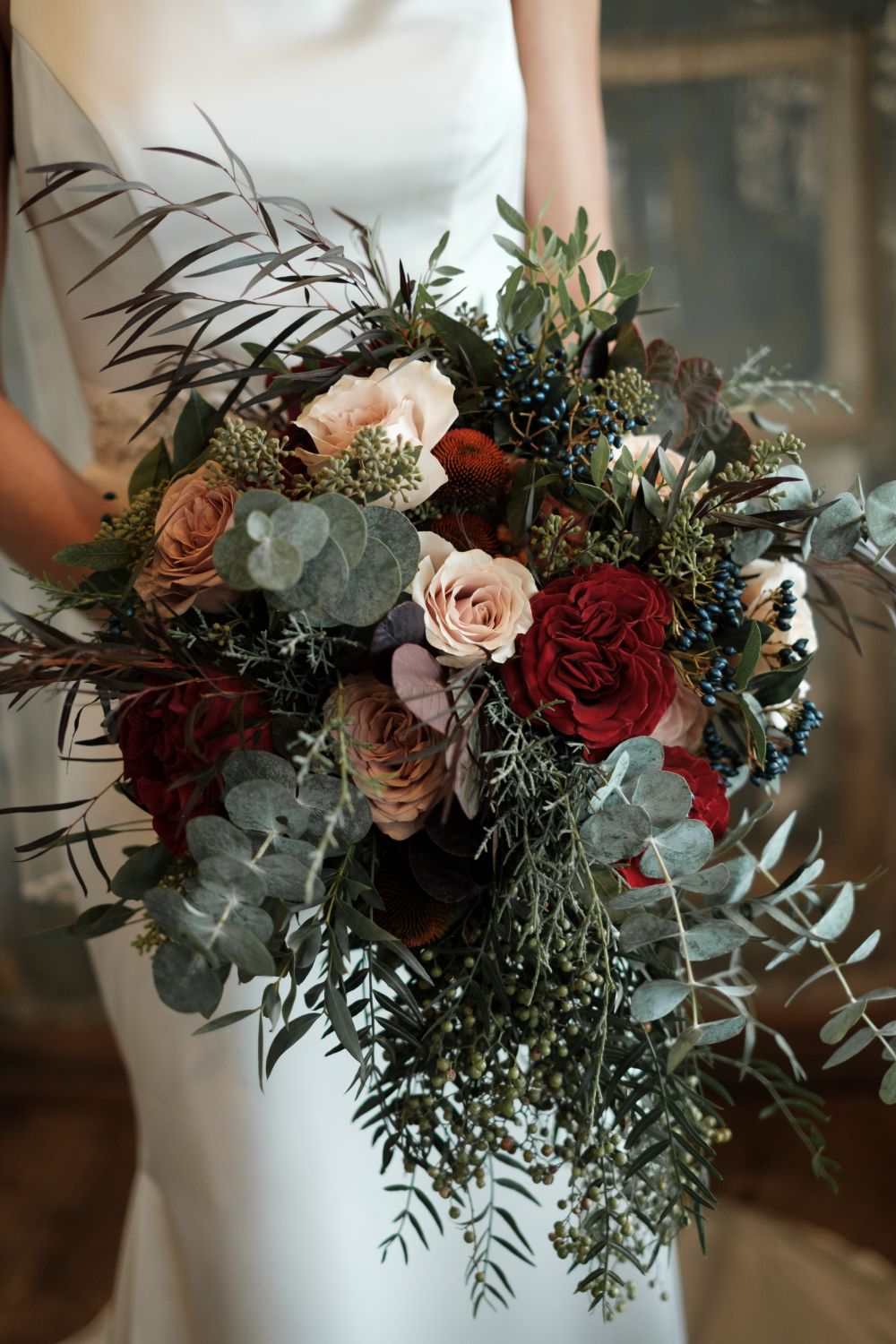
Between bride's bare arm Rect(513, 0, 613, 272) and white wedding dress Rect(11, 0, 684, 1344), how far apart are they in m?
0.07

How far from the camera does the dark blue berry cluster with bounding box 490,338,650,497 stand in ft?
2.06

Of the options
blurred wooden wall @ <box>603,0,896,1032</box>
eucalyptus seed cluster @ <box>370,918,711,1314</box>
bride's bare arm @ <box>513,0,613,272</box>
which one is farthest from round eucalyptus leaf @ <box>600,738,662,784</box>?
blurred wooden wall @ <box>603,0,896,1032</box>

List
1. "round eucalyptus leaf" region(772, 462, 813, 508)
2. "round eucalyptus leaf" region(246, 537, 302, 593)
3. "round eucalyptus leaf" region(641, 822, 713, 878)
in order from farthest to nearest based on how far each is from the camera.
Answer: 1. "round eucalyptus leaf" region(772, 462, 813, 508)
2. "round eucalyptus leaf" region(641, 822, 713, 878)
3. "round eucalyptus leaf" region(246, 537, 302, 593)

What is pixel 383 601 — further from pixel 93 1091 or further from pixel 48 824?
pixel 93 1091

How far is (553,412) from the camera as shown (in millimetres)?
634

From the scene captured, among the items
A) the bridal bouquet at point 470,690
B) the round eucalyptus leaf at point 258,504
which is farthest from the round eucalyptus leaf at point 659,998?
the round eucalyptus leaf at point 258,504

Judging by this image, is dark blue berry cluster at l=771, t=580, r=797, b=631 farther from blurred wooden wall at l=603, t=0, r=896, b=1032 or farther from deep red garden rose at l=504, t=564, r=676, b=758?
blurred wooden wall at l=603, t=0, r=896, b=1032

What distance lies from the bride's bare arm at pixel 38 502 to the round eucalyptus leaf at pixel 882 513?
59 centimetres

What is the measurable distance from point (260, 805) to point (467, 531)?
8.3 inches

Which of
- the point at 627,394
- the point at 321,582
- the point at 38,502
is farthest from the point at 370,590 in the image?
the point at 38,502

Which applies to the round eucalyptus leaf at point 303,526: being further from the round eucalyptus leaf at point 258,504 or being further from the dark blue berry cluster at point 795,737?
the dark blue berry cluster at point 795,737

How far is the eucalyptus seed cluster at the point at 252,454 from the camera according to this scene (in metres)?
0.57

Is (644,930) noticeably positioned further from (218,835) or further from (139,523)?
(139,523)

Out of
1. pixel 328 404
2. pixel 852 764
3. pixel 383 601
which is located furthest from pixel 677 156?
pixel 383 601
